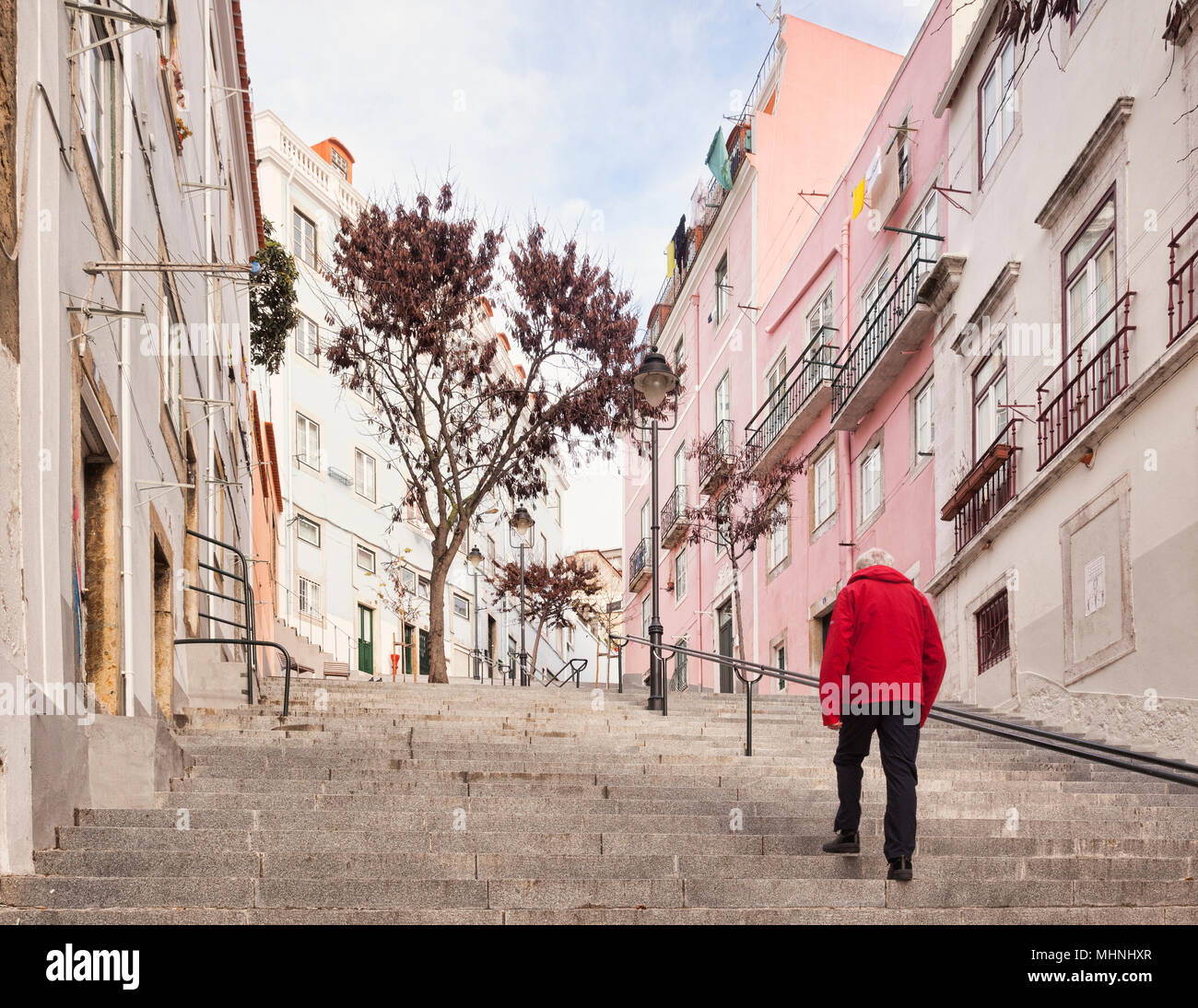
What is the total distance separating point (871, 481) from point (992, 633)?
20.1ft

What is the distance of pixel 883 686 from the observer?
6.71 metres

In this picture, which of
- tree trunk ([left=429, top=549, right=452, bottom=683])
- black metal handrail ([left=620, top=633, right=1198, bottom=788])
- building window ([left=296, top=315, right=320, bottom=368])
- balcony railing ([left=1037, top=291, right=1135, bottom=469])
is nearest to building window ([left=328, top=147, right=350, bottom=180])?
building window ([left=296, top=315, right=320, bottom=368])

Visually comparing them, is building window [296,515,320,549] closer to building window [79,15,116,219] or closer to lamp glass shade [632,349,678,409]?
lamp glass shade [632,349,678,409]

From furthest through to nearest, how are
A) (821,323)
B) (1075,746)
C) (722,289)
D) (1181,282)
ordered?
1. (722,289)
2. (821,323)
3. (1181,282)
4. (1075,746)

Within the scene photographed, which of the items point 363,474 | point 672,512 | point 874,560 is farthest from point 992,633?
point 363,474

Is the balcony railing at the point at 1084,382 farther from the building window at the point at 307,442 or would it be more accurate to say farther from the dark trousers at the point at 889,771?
the building window at the point at 307,442

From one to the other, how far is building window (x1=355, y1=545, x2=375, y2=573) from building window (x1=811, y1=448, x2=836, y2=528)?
15870mm

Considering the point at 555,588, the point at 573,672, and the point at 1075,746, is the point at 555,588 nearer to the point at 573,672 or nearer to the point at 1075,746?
the point at 573,672

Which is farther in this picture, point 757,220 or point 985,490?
point 757,220

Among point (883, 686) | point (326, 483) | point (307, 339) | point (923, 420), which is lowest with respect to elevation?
point (883, 686)

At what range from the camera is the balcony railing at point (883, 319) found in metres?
19.9

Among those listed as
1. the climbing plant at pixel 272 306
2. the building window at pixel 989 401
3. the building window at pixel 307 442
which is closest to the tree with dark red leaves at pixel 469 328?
the climbing plant at pixel 272 306

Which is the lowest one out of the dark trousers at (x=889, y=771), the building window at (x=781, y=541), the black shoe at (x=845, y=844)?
the black shoe at (x=845, y=844)

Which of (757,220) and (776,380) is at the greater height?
(757,220)
